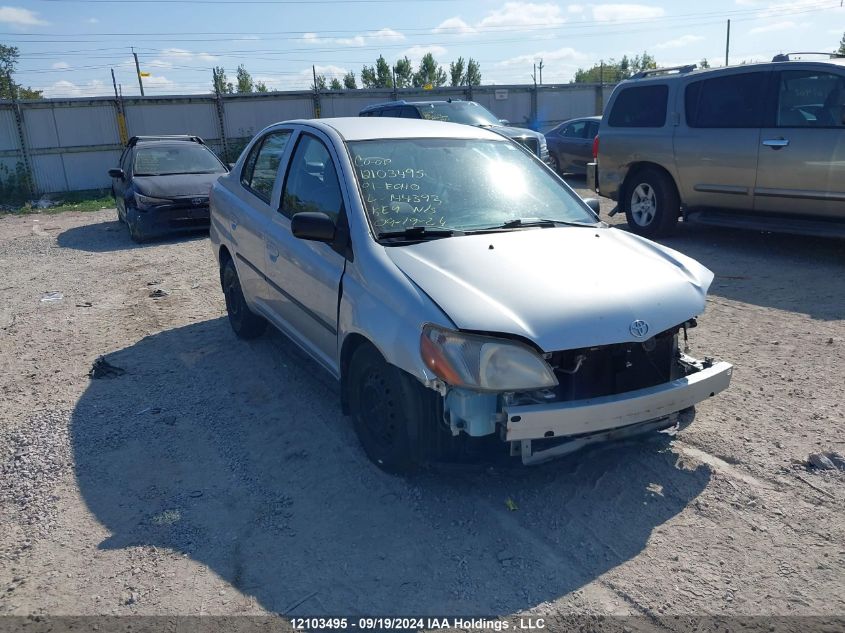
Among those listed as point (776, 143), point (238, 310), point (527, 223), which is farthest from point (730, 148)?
point (238, 310)

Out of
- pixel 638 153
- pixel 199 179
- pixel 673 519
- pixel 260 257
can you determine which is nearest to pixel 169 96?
pixel 199 179

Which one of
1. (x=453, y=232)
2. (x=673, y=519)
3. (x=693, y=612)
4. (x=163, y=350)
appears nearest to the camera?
(x=693, y=612)

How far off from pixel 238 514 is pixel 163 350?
2.95 meters

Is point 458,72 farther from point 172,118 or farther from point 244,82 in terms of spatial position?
point 172,118

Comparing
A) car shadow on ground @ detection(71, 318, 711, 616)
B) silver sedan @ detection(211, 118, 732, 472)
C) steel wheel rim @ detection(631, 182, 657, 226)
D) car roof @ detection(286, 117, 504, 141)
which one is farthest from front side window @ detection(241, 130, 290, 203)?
steel wheel rim @ detection(631, 182, 657, 226)

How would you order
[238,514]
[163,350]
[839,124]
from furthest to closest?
1. [839,124]
2. [163,350]
3. [238,514]

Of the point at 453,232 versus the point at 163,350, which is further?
the point at 163,350

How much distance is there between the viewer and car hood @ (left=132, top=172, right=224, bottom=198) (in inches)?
454

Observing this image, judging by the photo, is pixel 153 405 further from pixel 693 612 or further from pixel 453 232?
pixel 693 612

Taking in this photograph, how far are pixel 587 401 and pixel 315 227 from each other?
1707 mm

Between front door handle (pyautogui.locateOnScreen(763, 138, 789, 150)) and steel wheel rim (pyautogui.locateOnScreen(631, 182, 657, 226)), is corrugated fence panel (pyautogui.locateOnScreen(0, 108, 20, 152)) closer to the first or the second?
steel wheel rim (pyautogui.locateOnScreen(631, 182, 657, 226))

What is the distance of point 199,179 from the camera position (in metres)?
12.2

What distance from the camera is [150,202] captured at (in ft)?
37.4

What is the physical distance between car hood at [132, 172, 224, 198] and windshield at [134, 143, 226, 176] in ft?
0.81
